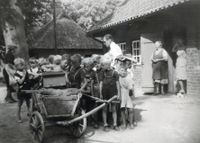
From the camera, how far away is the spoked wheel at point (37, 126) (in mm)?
6227

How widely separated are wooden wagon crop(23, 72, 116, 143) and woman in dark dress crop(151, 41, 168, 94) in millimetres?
5122

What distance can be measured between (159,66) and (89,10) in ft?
79.3

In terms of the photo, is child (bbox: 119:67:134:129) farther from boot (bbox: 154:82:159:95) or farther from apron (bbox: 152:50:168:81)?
boot (bbox: 154:82:159:95)

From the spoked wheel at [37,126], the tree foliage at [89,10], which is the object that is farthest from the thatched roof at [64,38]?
the spoked wheel at [37,126]

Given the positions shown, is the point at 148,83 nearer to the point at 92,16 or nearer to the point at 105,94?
the point at 105,94

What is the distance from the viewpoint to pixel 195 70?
1062cm

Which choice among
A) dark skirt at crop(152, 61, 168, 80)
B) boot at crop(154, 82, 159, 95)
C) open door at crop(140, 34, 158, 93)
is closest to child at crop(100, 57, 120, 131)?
dark skirt at crop(152, 61, 168, 80)

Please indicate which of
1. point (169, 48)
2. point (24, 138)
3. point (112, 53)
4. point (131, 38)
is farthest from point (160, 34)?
point (24, 138)

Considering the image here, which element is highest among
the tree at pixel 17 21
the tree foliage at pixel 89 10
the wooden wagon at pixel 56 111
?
the tree foliage at pixel 89 10

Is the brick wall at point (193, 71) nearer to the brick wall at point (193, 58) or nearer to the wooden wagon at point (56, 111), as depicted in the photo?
the brick wall at point (193, 58)

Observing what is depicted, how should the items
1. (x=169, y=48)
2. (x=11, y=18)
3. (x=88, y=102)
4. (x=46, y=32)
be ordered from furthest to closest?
(x=46, y=32) < (x=169, y=48) < (x=88, y=102) < (x=11, y=18)

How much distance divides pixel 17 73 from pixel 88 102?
1.84 m

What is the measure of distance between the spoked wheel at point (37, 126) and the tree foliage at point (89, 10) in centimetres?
2608

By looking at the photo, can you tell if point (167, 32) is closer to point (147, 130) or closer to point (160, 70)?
point (160, 70)
